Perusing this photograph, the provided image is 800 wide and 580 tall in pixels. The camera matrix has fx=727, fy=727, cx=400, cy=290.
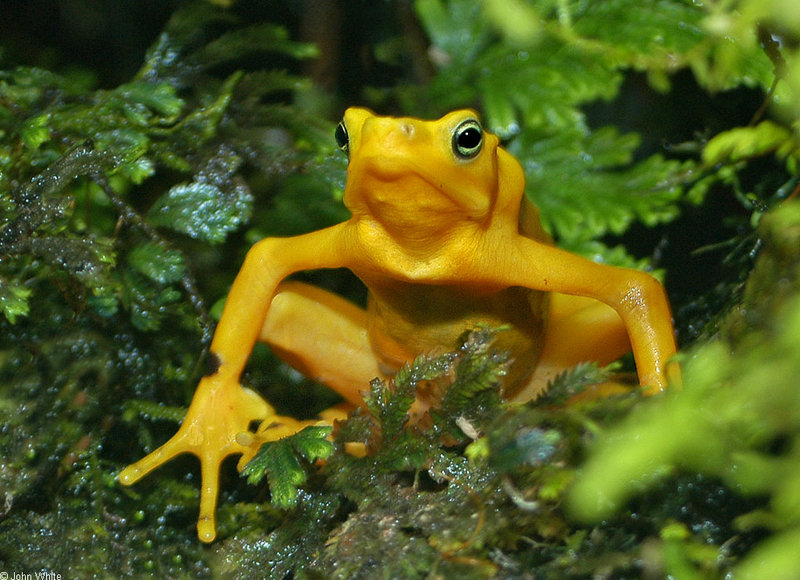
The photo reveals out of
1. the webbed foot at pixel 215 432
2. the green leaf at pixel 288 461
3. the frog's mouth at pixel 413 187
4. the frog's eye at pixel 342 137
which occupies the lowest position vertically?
the webbed foot at pixel 215 432

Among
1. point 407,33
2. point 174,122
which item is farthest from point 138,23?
point 407,33

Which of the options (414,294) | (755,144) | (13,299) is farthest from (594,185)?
(13,299)

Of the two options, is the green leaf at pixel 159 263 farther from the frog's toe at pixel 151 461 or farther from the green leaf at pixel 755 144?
the green leaf at pixel 755 144

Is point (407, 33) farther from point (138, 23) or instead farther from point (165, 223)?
point (165, 223)

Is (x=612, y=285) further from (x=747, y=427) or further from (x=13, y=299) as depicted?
(x=13, y=299)

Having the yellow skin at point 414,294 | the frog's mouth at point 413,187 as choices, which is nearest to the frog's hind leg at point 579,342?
the yellow skin at point 414,294

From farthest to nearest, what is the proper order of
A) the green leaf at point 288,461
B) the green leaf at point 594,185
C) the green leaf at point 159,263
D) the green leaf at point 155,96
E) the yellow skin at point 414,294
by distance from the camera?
the green leaf at point 594,185 → the green leaf at point 155,96 → the green leaf at point 159,263 → the yellow skin at point 414,294 → the green leaf at point 288,461

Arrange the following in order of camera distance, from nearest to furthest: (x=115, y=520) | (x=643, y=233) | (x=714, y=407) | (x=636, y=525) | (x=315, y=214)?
1. (x=714, y=407)
2. (x=636, y=525)
3. (x=115, y=520)
4. (x=315, y=214)
5. (x=643, y=233)

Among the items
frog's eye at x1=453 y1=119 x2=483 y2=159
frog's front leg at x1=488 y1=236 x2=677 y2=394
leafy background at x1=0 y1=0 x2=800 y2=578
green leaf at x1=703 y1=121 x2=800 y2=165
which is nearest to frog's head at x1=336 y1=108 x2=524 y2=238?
frog's eye at x1=453 y1=119 x2=483 y2=159
